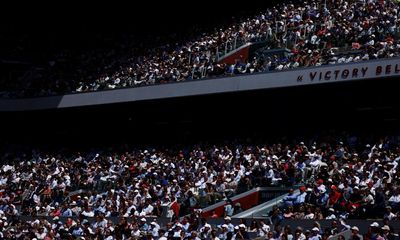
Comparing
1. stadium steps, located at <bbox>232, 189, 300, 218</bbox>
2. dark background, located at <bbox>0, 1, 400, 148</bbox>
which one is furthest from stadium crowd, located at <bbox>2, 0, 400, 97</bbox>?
stadium steps, located at <bbox>232, 189, 300, 218</bbox>

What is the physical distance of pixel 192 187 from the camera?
26141 mm

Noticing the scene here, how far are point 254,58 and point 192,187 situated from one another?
8804mm

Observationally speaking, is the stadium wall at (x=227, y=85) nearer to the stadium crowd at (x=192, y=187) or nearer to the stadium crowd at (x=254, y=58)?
the stadium crowd at (x=254, y=58)

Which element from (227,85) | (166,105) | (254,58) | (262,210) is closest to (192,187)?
(262,210)

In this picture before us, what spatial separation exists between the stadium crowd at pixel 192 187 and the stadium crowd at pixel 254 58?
10.6 ft

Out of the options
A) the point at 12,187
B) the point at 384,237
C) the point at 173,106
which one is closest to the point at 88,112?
the point at 173,106

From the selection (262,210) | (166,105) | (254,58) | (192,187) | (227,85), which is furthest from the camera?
(166,105)

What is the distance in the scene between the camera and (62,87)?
3894 cm

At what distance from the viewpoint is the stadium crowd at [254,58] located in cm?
2962

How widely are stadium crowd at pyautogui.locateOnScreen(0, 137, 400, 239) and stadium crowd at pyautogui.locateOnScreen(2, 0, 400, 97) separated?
10.6ft

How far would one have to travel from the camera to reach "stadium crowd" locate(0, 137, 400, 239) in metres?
20.0

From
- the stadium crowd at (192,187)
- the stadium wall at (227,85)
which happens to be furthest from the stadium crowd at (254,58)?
the stadium crowd at (192,187)

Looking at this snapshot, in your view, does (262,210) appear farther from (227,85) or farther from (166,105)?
(166,105)

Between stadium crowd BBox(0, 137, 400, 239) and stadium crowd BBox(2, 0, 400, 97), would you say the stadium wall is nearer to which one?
stadium crowd BBox(2, 0, 400, 97)
